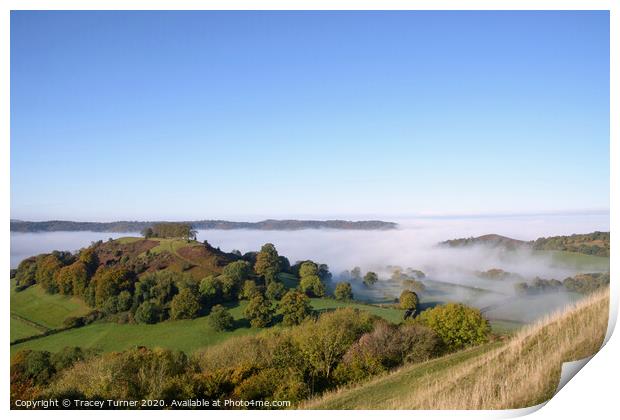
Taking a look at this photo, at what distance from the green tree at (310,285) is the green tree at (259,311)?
671mm

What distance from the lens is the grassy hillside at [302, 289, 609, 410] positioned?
18.5ft

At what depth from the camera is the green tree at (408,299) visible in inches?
326

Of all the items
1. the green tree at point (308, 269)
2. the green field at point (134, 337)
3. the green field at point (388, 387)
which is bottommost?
the green field at point (388, 387)

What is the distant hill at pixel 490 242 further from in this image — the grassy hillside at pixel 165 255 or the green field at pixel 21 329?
the green field at pixel 21 329

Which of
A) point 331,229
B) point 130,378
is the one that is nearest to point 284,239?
point 331,229

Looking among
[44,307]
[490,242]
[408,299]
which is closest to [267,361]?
[408,299]

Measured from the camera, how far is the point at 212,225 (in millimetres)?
7801

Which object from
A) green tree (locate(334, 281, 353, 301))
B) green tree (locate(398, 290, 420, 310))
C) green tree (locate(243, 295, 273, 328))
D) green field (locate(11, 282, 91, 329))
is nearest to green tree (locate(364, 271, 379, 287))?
green tree (locate(334, 281, 353, 301))

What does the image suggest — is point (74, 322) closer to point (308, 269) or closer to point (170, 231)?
point (170, 231)

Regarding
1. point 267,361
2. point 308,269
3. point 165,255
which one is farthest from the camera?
point 308,269

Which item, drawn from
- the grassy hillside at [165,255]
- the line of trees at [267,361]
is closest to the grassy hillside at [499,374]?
the line of trees at [267,361]

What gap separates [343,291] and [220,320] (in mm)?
2159
